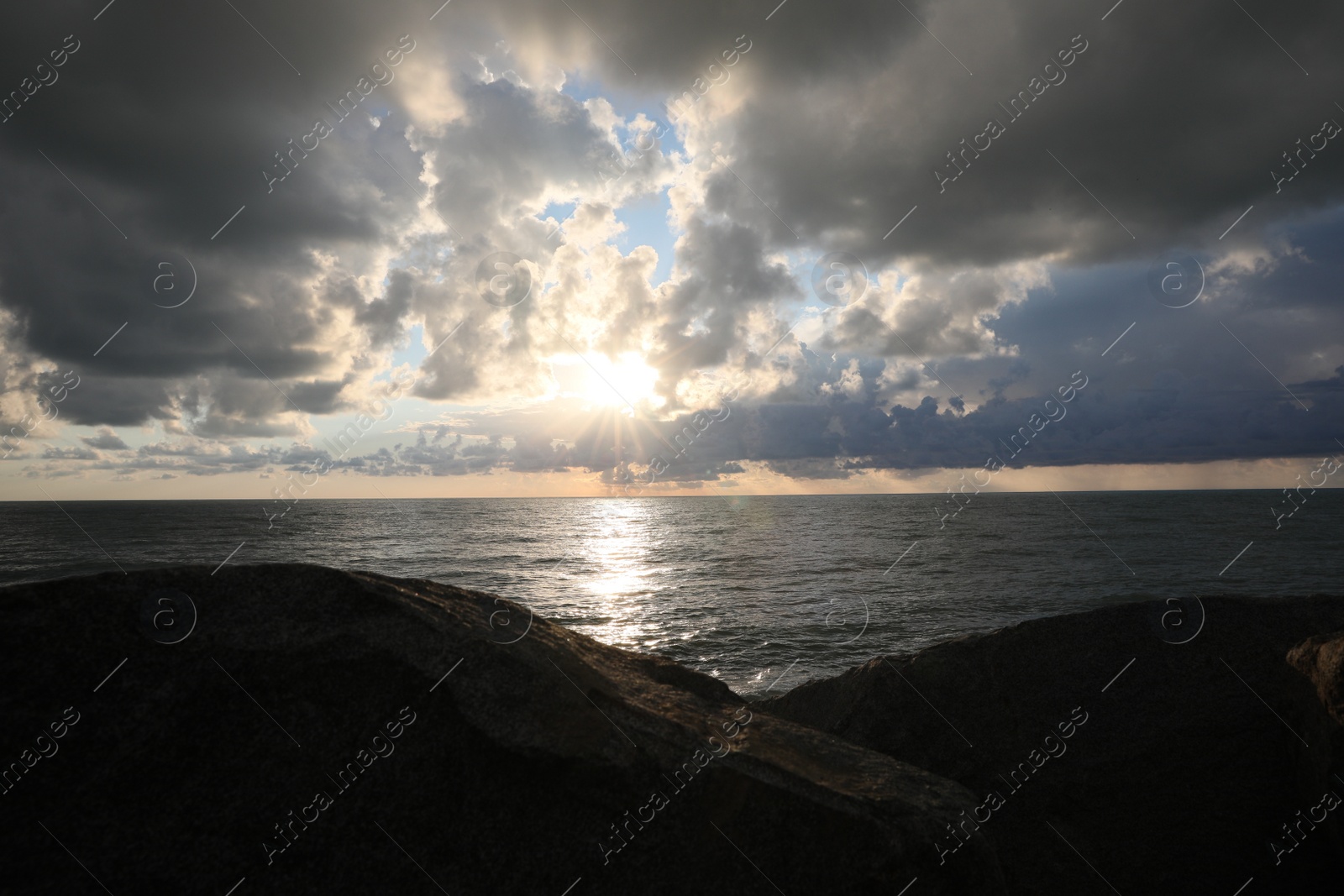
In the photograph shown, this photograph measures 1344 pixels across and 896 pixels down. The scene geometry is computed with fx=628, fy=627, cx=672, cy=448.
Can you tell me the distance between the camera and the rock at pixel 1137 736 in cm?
482

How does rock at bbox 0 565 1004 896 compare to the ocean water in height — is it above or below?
above

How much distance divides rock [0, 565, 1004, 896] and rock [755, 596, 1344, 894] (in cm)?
187

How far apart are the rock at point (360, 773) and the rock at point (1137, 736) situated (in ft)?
6.14

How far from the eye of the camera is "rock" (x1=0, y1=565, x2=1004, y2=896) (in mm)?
3047

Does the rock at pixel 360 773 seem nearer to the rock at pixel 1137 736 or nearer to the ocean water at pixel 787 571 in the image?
the ocean water at pixel 787 571

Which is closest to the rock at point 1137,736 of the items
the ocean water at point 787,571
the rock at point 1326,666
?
the rock at point 1326,666

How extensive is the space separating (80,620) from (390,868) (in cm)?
210

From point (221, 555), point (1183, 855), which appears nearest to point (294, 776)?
point (1183, 855)

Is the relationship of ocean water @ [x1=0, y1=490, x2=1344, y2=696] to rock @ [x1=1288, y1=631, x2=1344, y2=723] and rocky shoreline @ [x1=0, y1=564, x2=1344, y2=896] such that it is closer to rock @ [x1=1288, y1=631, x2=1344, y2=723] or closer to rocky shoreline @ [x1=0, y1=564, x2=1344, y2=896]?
rocky shoreline @ [x1=0, y1=564, x2=1344, y2=896]

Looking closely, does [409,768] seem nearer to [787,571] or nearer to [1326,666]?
[1326,666]

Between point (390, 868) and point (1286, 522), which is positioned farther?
point (1286, 522)

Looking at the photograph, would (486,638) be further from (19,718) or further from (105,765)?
(19,718)

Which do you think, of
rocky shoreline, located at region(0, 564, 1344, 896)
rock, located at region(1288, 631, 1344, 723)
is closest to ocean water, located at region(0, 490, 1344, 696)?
rocky shoreline, located at region(0, 564, 1344, 896)

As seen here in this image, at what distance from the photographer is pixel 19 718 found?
3027 millimetres
